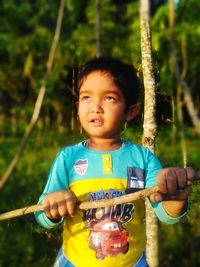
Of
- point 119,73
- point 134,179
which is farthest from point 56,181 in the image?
point 119,73

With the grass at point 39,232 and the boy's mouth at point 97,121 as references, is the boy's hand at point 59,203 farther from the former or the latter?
the grass at point 39,232

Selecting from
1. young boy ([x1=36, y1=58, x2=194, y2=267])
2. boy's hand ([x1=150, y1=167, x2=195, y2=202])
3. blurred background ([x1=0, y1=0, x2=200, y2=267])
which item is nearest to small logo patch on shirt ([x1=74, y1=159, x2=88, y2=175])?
young boy ([x1=36, y1=58, x2=194, y2=267])

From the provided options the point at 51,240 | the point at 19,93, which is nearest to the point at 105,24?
the point at 19,93

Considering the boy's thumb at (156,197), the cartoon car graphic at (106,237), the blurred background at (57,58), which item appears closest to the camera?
the boy's thumb at (156,197)

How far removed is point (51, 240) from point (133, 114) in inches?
28.0

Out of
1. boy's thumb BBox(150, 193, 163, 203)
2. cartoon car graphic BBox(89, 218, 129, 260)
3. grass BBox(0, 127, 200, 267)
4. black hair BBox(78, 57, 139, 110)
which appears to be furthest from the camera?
grass BBox(0, 127, 200, 267)

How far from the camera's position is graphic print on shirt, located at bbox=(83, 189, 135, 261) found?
3.56 feet

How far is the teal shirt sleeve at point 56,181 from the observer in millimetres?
1100

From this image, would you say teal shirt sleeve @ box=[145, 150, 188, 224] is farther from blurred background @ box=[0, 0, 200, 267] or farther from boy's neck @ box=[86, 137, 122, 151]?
blurred background @ box=[0, 0, 200, 267]

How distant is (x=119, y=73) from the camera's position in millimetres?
1189

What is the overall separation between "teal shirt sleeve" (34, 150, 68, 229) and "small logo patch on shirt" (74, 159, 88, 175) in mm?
28

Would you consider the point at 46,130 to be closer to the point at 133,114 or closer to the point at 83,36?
the point at 83,36

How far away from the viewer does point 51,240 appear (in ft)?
5.83

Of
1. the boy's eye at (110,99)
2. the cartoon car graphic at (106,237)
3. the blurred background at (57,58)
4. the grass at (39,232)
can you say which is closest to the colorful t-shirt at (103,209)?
the cartoon car graphic at (106,237)
